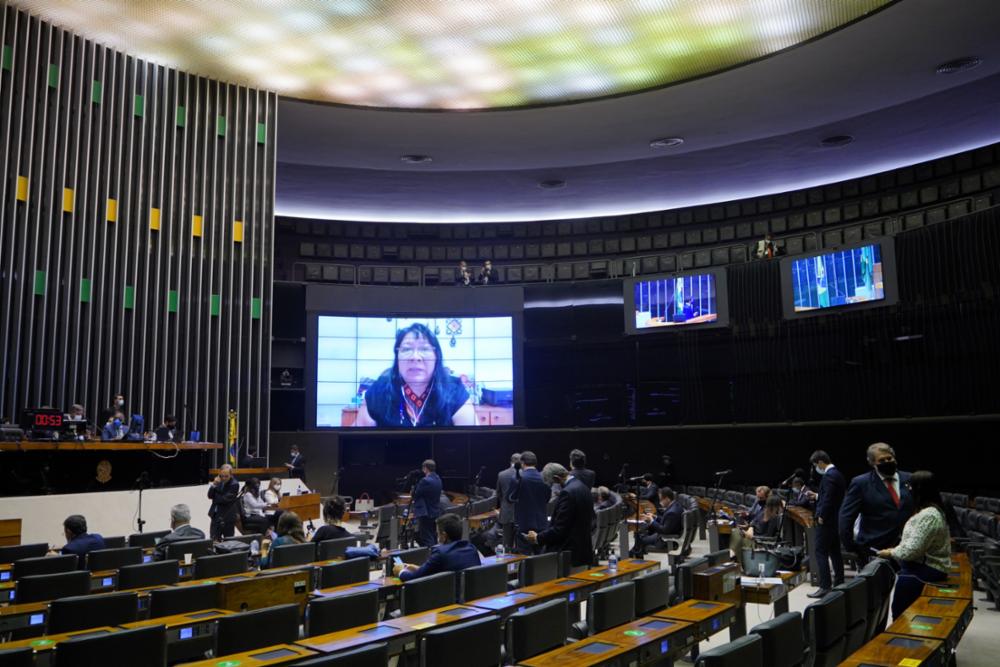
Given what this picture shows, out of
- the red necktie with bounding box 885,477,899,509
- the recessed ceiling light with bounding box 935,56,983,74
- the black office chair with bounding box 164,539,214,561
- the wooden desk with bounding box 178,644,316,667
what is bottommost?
the black office chair with bounding box 164,539,214,561

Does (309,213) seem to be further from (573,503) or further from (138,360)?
(573,503)

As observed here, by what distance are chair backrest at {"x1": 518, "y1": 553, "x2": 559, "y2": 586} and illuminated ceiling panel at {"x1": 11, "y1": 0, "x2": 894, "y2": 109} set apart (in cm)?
956

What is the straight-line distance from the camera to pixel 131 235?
13.5m

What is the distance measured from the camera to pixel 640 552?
9.80 m

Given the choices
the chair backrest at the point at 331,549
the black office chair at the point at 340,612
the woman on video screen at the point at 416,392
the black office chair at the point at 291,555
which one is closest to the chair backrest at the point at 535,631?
the black office chair at the point at 340,612

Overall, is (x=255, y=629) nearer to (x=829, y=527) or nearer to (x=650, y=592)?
(x=650, y=592)

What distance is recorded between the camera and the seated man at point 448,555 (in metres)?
5.28

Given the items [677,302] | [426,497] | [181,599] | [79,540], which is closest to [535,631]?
[181,599]

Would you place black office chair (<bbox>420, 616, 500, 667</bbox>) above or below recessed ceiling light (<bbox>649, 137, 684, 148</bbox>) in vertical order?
below

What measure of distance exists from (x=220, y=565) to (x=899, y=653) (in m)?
4.64

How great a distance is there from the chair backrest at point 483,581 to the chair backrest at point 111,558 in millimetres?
2814

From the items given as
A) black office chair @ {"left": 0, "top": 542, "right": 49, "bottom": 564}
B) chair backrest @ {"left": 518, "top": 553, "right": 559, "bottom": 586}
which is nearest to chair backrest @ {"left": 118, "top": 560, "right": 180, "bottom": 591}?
black office chair @ {"left": 0, "top": 542, "right": 49, "bottom": 564}

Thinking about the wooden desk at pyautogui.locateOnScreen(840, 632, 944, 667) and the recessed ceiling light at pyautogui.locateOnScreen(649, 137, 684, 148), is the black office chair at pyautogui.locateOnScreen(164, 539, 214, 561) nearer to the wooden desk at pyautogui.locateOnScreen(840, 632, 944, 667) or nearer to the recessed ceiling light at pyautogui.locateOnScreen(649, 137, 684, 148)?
the wooden desk at pyautogui.locateOnScreen(840, 632, 944, 667)

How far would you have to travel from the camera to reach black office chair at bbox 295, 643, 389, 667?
9.30 feet
